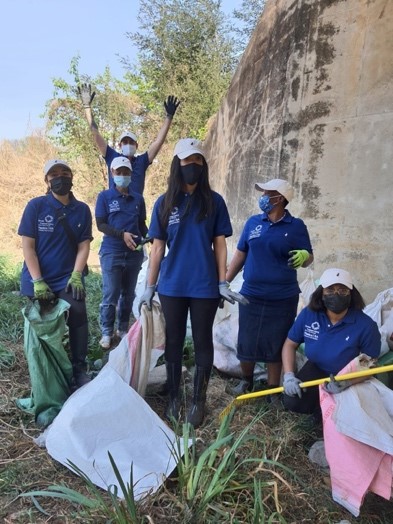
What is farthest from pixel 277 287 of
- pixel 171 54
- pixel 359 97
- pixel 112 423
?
pixel 171 54

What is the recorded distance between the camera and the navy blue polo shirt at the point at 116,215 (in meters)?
3.52

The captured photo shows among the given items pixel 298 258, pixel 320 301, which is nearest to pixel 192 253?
pixel 298 258

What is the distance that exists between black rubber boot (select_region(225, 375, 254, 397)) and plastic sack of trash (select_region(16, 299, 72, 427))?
113 centimetres

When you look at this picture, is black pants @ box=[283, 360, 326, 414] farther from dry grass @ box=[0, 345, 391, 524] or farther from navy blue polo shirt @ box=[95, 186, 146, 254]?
navy blue polo shirt @ box=[95, 186, 146, 254]

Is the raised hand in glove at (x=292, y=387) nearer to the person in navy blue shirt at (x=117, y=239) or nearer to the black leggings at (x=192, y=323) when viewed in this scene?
the black leggings at (x=192, y=323)

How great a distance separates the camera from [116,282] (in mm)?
3551

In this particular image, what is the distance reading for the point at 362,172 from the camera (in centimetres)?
396

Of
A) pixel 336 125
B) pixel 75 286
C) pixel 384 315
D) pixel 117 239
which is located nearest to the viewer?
pixel 75 286

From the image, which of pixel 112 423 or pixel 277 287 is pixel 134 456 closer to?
pixel 112 423

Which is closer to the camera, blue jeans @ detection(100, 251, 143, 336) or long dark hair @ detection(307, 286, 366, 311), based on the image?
long dark hair @ detection(307, 286, 366, 311)

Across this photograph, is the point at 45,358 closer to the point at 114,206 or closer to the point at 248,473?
the point at 248,473

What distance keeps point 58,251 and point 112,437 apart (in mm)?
1233

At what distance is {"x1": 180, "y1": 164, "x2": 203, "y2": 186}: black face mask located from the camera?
2.43 m

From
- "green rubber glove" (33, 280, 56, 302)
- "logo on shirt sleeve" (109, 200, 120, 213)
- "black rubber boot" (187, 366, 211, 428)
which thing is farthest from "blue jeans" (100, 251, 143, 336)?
"black rubber boot" (187, 366, 211, 428)
